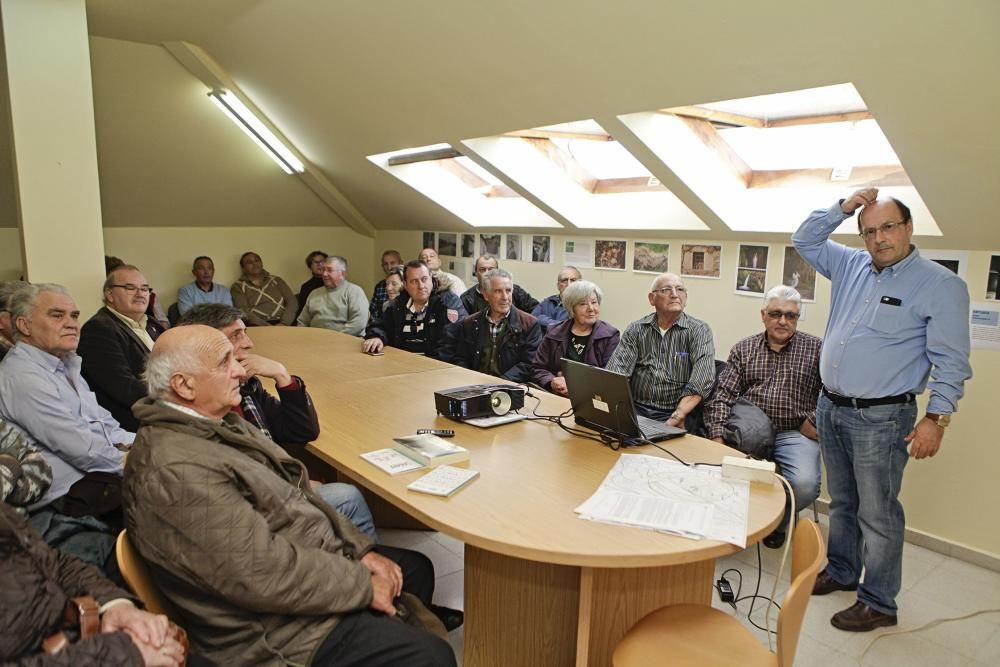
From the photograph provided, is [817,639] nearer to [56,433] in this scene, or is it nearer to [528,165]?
[56,433]

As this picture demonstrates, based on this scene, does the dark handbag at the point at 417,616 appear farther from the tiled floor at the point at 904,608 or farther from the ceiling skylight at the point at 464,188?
the ceiling skylight at the point at 464,188

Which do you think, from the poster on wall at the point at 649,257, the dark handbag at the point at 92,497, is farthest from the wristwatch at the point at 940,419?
the dark handbag at the point at 92,497

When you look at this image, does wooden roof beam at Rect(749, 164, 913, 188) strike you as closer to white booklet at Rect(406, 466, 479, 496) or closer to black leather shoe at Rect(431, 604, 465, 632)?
white booklet at Rect(406, 466, 479, 496)

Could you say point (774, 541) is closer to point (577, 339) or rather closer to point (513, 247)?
point (577, 339)

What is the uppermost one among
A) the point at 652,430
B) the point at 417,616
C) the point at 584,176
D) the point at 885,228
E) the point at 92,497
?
the point at 584,176

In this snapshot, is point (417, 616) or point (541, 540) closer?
point (541, 540)

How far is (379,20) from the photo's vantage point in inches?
120

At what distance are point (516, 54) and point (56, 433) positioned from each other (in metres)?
2.26

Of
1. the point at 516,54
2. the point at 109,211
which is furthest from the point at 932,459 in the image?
the point at 109,211

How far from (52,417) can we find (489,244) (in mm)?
3900

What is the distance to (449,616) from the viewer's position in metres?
2.34

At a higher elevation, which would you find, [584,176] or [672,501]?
[584,176]

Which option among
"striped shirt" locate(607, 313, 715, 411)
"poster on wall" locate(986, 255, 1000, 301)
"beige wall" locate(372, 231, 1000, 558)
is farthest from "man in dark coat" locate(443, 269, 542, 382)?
"poster on wall" locate(986, 255, 1000, 301)

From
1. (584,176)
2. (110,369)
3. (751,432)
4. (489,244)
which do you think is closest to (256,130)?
(489,244)
